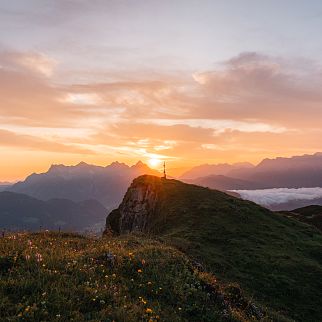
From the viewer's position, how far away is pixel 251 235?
44.1 meters

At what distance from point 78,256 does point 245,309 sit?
25.0 feet

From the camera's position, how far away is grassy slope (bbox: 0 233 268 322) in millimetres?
9523

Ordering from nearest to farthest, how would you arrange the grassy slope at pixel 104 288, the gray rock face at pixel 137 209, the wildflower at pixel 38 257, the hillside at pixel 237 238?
the grassy slope at pixel 104 288, the wildflower at pixel 38 257, the hillside at pixel 237 238, the gray rock face at pixel 137 209

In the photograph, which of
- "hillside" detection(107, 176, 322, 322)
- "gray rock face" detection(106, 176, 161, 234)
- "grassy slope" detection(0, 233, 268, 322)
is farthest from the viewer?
"gray rock face" detection(106, 176, 161, 234)

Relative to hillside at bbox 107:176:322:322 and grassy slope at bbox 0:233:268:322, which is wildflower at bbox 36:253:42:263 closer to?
grassy slope at bbox 0:233:268:322

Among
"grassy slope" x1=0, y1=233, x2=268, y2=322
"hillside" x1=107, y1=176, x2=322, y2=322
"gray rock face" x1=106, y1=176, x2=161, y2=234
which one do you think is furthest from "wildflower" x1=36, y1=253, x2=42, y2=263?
"gray rock face" x1=106, y1=176, x2=161, y2=234

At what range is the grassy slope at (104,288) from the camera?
375 inches

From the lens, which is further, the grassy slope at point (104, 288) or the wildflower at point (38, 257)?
the wildflower at point (38, 257)

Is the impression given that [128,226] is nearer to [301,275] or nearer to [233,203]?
[233,203]

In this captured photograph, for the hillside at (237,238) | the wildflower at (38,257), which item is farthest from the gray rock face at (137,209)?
the wildflower at (38,257)

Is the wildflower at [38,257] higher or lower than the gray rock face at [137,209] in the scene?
higher

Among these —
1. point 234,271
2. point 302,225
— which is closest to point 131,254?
point 234,271

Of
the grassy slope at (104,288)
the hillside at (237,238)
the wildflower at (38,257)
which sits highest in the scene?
the wildflower at (38,257)

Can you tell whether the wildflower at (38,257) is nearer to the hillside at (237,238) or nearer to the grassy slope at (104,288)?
the grassy slope at (104,288)
